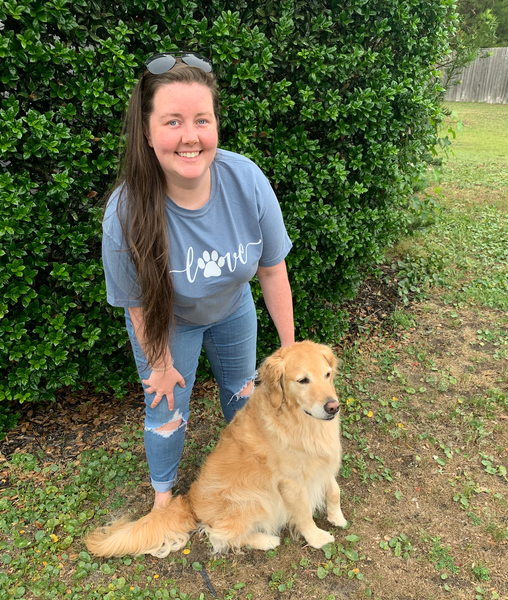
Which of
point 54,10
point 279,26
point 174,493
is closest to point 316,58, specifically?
point 279,26

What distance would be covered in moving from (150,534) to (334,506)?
121 centimetres

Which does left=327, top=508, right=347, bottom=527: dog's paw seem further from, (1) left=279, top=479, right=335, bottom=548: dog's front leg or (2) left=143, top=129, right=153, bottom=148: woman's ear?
(2) left=143, top=129, right=153, bottom=148: woman's ear

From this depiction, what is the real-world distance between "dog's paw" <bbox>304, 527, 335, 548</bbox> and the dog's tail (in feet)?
2.47

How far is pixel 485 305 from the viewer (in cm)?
519

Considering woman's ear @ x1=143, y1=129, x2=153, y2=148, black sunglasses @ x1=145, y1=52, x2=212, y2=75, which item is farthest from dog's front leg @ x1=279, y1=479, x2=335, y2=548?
black sunglasses @ x1=145, y1=52, x2=212, y2=75

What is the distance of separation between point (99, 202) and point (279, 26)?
1.84 m

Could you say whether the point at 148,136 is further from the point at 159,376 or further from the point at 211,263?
the point at 159,376

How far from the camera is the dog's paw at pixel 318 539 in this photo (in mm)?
2812

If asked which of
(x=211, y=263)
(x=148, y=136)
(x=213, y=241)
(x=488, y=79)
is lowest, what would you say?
(x=211, y=263)

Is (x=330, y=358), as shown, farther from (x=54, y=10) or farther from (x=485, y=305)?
(x=485, y=305)

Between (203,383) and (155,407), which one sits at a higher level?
(155,407)

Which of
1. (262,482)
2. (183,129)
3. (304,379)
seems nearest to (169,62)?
(183,129)

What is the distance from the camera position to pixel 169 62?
2.03m

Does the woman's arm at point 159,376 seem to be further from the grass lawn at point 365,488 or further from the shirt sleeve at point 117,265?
the grass lawn at point 365,488
